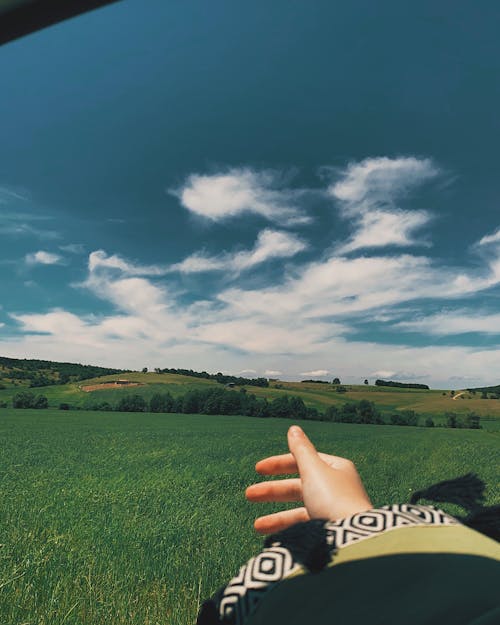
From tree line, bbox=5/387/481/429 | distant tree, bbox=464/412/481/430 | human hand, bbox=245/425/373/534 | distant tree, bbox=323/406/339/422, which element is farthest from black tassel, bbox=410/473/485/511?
distant tree, bbox=323/406/339/422

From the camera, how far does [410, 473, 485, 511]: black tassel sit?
0.83 m

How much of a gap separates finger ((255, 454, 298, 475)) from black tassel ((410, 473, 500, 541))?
0.26 metres

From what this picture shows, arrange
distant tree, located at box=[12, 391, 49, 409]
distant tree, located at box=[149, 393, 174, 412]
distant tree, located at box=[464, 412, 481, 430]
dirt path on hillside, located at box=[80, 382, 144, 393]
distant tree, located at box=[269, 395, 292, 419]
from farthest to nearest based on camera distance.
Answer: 1. dirt path on hillside, located at box=[80, 382, 144, 393]
2. distant tree, located at box=[12, 391, 49, 409]
3. distant tree, located at box=[149, 393, 174, 412]
4. distant tree, located at box=[269, 395, 292, 419]
5. distant tree, located at box=[464, 412, 481, 430]

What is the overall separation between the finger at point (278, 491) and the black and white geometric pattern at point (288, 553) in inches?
10.5

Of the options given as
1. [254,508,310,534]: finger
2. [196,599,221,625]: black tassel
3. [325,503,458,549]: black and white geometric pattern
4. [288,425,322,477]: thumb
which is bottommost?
[196,599,221,625]: black tassel

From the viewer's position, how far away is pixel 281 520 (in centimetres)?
97

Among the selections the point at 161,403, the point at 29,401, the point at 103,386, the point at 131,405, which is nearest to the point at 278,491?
the point at 161,403

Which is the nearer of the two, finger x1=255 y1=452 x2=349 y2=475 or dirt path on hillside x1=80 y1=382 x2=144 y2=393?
finger x1=255 y1=452 x2=349 y2=475

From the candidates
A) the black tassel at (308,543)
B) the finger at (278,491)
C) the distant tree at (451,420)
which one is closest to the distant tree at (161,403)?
the distant tree at (451,420)

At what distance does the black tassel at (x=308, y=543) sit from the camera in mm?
622

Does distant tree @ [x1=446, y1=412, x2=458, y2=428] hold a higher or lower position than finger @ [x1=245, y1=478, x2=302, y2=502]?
lower

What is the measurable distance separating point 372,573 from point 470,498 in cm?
36

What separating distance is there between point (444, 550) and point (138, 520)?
6712 millimetres

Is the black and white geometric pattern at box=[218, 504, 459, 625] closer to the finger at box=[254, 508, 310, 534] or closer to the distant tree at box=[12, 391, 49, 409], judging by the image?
the finger at box=[254, 508, 310, 534]
